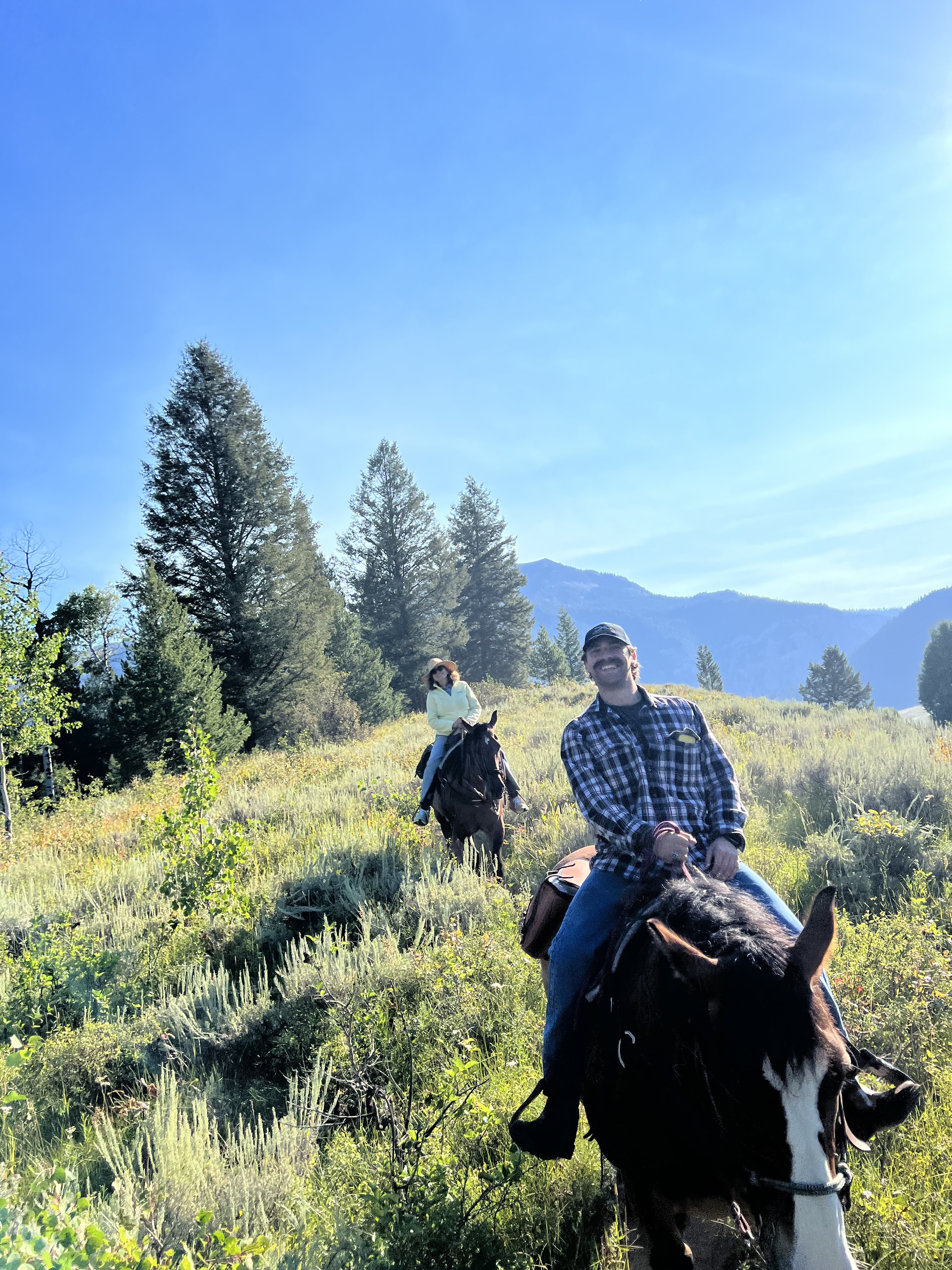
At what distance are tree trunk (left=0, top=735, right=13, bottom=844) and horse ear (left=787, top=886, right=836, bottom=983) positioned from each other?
1527 centimetres

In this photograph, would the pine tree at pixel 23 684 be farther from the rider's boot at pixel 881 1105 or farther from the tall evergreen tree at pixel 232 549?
the rider's boot at pixel 881 1105

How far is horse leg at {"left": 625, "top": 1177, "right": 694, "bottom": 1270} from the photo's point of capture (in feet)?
7.48

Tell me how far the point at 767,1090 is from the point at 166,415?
78.1 ft

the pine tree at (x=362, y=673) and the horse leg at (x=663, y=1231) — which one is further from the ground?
the pine tree at (x=362, y=673)

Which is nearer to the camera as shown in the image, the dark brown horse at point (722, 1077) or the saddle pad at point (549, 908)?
the dark brown horse at point (722, 1077)

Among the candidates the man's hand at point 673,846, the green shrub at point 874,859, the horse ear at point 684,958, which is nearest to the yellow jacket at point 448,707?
the green shrub at point 874,859

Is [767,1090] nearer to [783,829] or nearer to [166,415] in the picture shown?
[783,829]

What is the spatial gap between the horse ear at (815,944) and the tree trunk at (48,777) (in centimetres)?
2158

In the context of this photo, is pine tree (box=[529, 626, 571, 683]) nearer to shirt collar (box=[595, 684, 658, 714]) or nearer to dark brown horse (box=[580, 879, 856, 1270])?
shirt collar (box=[595, 684, 658, 714])

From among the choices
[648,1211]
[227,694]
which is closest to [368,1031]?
[648,1211]

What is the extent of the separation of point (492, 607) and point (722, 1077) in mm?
35489

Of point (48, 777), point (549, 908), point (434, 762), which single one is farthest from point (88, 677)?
Result: point (549, 908)

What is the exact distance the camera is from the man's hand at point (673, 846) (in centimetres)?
Answer: 274

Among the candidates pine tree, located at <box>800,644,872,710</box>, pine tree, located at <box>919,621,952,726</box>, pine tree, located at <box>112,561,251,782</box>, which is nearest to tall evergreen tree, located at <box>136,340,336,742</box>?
pine tree, located at <box>112,561,251,782</box>
